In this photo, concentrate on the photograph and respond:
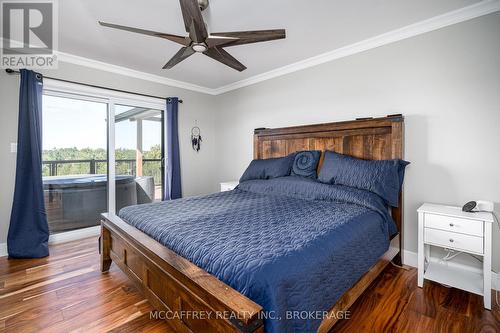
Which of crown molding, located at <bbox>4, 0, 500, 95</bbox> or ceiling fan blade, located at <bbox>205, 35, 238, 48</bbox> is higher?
crown molding, located at <bbox>4, 0, 500, 95</bbox>

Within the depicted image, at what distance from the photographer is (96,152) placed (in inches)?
141

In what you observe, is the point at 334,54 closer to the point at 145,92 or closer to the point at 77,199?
the point at 145,92

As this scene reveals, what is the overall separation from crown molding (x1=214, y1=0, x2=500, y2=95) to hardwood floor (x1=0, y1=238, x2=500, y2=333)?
2.45m

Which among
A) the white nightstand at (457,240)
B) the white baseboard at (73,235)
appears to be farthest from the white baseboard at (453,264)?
the white baseboard at (73,235)

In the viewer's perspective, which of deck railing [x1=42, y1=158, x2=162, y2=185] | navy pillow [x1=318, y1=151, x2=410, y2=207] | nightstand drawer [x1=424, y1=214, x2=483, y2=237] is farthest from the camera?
deck railing [x1=42, y1=158, x2=162, y2=185]

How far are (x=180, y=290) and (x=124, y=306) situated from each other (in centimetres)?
88

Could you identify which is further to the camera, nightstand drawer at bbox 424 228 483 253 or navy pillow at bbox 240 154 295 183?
navy pillow at bbox 240 154 295 183

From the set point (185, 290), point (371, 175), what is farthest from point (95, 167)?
point (371, 175)

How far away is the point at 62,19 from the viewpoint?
233cm

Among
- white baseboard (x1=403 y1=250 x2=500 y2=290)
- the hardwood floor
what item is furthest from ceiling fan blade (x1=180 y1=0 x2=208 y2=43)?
white baseboard (x1=403 y1=250 x2=500 y2=290)

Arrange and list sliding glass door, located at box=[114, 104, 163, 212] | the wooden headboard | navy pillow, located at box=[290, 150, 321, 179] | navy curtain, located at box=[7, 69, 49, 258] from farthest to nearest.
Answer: sliding glass door, located at box=[114, 104, 163, 212], navy pillow, located at box=[290, 150, 321, 179], navy curtain, located at box=[7, 69, 49, 258], the wooden headboard

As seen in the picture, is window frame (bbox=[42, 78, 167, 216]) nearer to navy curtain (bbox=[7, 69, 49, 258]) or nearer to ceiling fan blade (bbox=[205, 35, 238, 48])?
navy curtain (bbox=[7, 69, 49, 258])

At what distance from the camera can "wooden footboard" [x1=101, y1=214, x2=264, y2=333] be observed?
0.98 meters

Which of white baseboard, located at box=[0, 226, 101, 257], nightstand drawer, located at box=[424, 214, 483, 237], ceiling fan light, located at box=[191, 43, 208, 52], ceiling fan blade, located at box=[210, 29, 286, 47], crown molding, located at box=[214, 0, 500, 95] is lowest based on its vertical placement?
white baseboard, located at box=[0, 226, 101, 257]
